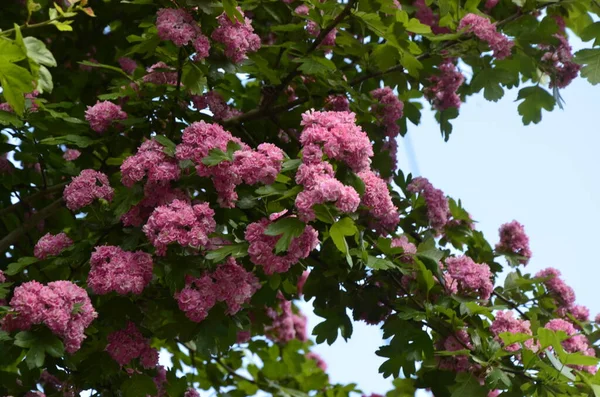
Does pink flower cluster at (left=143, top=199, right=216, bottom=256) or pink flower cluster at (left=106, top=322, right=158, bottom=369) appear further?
pink flower cluster at (left=106, top=322, right=158, bottom=369)

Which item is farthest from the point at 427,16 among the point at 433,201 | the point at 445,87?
the point at 433,201

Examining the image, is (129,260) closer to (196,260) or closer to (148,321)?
(196,260)

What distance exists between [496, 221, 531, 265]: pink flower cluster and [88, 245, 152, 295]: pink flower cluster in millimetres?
1842

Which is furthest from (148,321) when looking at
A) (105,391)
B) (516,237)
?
(516,237)

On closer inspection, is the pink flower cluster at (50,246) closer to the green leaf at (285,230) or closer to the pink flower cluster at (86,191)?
the pink flower cluster at (86,191)

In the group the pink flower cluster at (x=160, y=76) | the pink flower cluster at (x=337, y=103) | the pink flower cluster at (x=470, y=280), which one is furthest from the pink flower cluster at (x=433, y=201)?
the pink flower cluster at (x=160, y=76)

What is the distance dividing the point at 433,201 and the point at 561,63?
1.00 m

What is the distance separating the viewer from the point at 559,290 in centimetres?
388

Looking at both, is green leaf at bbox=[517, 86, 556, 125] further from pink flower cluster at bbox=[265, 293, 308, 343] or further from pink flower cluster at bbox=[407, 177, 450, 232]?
pink flower cluster at bbox=[265, 293, 308, 343]

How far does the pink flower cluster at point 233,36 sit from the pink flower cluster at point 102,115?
1.84ft

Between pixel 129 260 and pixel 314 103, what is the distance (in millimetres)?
1223

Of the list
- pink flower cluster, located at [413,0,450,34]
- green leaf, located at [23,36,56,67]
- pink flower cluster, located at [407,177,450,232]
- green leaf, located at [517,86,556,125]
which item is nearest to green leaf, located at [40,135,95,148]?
green leaf, located at [23,36,56,67]

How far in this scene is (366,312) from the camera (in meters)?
3.54

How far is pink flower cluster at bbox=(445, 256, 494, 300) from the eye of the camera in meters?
3.45
